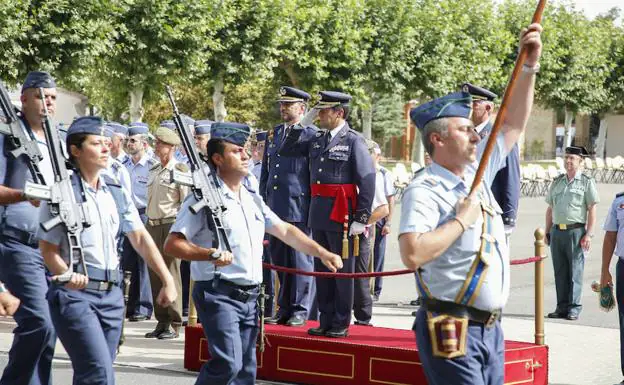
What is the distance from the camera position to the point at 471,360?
196 inches

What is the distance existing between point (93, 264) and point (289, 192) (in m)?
4.95

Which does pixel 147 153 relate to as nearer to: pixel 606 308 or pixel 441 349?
pixel 606 308

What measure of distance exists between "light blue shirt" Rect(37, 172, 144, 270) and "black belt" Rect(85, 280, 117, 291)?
0.08 m

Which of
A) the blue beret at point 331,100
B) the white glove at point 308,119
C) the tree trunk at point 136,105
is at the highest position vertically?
the tree trunk at point 136,105

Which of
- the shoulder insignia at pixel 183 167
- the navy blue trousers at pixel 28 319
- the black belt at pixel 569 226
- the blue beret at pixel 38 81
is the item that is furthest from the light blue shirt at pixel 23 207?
the black belt at pixel 569 226

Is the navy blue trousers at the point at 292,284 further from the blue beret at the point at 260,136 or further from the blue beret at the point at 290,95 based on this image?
the blue beret at the point at 260,136

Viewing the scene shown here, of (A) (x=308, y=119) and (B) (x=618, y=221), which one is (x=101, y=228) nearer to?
(B) (x=618, y=221)

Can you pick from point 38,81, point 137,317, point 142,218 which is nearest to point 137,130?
point 142,218

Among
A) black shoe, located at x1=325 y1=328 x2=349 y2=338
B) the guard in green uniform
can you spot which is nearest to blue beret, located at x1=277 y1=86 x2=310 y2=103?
black shoe, located at x1=325 y1=328 x2=349 y2=338

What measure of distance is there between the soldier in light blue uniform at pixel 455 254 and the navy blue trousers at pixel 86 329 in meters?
1.77

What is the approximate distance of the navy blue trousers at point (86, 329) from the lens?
5.98 meters

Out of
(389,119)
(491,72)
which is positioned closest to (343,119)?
(491,72)

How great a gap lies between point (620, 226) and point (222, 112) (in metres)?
28.0

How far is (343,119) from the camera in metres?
9.90
